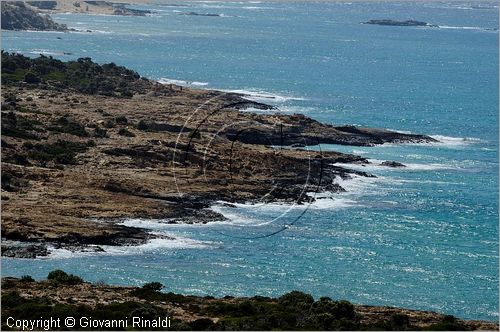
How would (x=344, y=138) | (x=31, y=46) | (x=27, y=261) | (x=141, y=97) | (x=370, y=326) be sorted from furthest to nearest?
1. (x=31, y=46)
2. (x=141, y=97)
3. (x=344, y=138)
4. (x=27, y=261)
5. (x=370, y=326)

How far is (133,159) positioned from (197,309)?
34.5 metres

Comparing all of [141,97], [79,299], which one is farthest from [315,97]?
[79,299]

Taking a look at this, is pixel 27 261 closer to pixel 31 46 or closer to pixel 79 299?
pixel 79 299

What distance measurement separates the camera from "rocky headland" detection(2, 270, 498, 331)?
42.0 metres

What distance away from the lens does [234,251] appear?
6247cm

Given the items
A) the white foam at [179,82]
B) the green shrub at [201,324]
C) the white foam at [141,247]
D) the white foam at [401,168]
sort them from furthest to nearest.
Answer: the white foam at [179,82] < the white foam at [401,168] < the white foam at [141,247] < the green shrub at [201,324]

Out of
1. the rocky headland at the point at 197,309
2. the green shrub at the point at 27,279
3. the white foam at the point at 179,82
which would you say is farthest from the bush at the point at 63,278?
the white foam at the point at 179,82

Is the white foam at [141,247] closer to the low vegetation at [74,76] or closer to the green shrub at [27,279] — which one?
the green shrub at [27,279]

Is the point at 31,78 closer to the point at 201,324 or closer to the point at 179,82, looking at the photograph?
the point at 179,82

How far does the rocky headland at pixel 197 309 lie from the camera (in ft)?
138

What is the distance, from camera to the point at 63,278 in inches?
2007

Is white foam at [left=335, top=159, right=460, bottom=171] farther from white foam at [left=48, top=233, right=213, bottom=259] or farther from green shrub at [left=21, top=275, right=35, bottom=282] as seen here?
green shrub at [left=21, top=275, right=35, bottom=282]

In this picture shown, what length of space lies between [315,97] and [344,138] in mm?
33582

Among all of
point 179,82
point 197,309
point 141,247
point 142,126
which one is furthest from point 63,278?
point 179,82
